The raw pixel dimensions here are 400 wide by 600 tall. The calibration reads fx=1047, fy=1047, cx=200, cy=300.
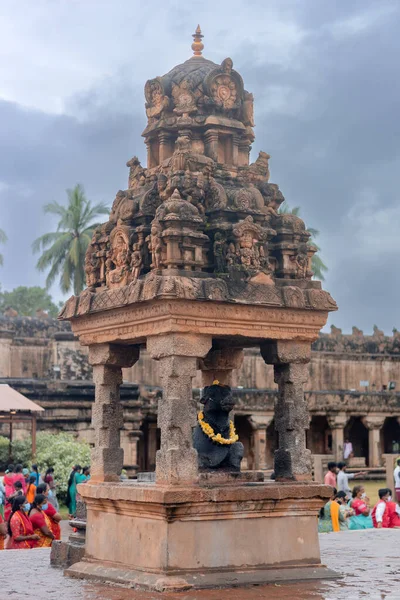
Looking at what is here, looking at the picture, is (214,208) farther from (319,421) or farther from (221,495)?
(319,421)

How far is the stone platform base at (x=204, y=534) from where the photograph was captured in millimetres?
8672

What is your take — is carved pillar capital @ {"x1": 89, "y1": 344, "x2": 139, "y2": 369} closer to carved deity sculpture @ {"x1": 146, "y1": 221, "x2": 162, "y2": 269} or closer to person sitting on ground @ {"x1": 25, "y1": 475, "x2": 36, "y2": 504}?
carved deity sculpture @ {"x1": 146, "y1": 221, "x2": 162, "y2": 269}

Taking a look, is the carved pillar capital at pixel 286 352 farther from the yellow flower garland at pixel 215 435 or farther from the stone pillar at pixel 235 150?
the stone pillar at pixel 235 150

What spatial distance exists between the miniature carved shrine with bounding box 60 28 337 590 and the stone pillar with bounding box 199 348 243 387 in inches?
0.6

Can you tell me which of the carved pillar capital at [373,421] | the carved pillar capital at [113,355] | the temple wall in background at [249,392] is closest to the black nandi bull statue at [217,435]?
the carved pillar capital at [113,355]

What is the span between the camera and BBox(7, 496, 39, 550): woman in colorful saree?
12.2 metres

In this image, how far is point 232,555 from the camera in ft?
29.3

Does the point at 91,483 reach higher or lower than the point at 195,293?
lower

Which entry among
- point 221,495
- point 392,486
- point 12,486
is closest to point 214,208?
point 221,495

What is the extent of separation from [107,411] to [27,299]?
194 feet

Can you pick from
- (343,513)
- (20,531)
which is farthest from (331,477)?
(20,531)

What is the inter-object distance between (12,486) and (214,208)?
27.2ft

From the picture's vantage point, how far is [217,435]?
385 inches

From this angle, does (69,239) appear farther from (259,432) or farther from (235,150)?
(235,150)
